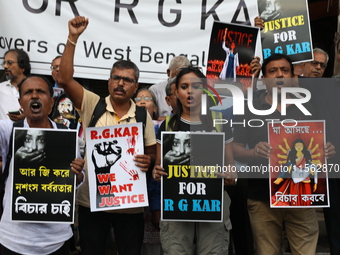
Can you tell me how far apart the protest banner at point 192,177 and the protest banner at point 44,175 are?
Answer: 2.14 ft

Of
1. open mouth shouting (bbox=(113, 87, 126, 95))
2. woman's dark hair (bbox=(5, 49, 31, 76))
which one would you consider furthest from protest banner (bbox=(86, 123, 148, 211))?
woman's dark hair (bbox=(5, 49, 31, 76))

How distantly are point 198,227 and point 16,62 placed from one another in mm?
2688

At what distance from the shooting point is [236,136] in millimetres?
4195

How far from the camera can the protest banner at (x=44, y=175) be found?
3588 mm

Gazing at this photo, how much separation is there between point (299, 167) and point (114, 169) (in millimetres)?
1321

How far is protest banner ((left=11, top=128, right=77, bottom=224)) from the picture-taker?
11.8 feet

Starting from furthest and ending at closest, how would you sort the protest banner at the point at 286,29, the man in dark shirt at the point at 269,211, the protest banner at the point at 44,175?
the protest banner at the point at 286,29 < the man in dark shirt at the point at 269,211 < the protest banner at the point at 44,175

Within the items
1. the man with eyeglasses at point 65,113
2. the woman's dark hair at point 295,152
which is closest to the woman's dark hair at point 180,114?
the woman's dark hair at point 295,152

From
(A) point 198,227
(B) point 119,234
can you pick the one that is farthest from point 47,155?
(A) point 198,227

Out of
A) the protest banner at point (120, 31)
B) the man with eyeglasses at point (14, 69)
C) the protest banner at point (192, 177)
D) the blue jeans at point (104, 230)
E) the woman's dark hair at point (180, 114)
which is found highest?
the protest banner at point (120, 31)

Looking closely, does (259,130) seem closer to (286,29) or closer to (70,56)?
(286,29)

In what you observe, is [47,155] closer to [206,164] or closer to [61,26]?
[206,164]

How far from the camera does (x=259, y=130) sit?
414cm

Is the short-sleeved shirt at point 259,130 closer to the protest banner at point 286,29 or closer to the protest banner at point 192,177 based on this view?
the protest banner at point 192,177
